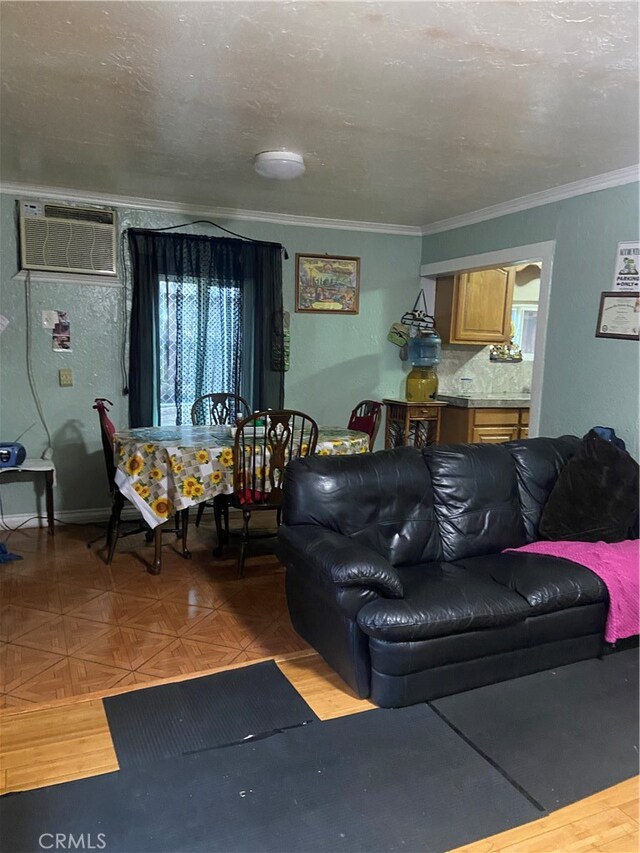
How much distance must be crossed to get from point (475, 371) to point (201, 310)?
2.59 meters

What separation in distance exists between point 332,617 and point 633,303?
2.43 meters

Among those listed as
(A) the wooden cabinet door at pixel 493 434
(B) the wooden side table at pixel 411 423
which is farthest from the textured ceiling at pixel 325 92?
(A) the wooden cabinet door at pixel 493 434

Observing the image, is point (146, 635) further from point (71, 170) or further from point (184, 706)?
point (71, 170)

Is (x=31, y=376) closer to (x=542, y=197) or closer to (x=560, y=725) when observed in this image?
(x=542, y=197)

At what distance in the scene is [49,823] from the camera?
1.66 meters

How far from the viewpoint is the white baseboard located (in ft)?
14.0

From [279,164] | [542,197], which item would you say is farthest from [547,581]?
[542,197]

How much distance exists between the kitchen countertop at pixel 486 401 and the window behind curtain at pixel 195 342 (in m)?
1.85

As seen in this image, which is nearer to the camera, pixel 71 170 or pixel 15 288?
pixel 71 170

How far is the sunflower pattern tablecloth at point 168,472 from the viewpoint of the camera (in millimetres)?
3314

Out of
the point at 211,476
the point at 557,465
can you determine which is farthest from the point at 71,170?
the point at 557,465

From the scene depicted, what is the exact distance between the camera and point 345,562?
2.19 meters

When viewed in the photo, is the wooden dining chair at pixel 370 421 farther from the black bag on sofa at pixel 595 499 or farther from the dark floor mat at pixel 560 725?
the dark floor mat at pixel 560 725

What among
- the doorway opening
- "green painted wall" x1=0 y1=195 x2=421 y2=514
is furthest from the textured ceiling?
the doorway opening
